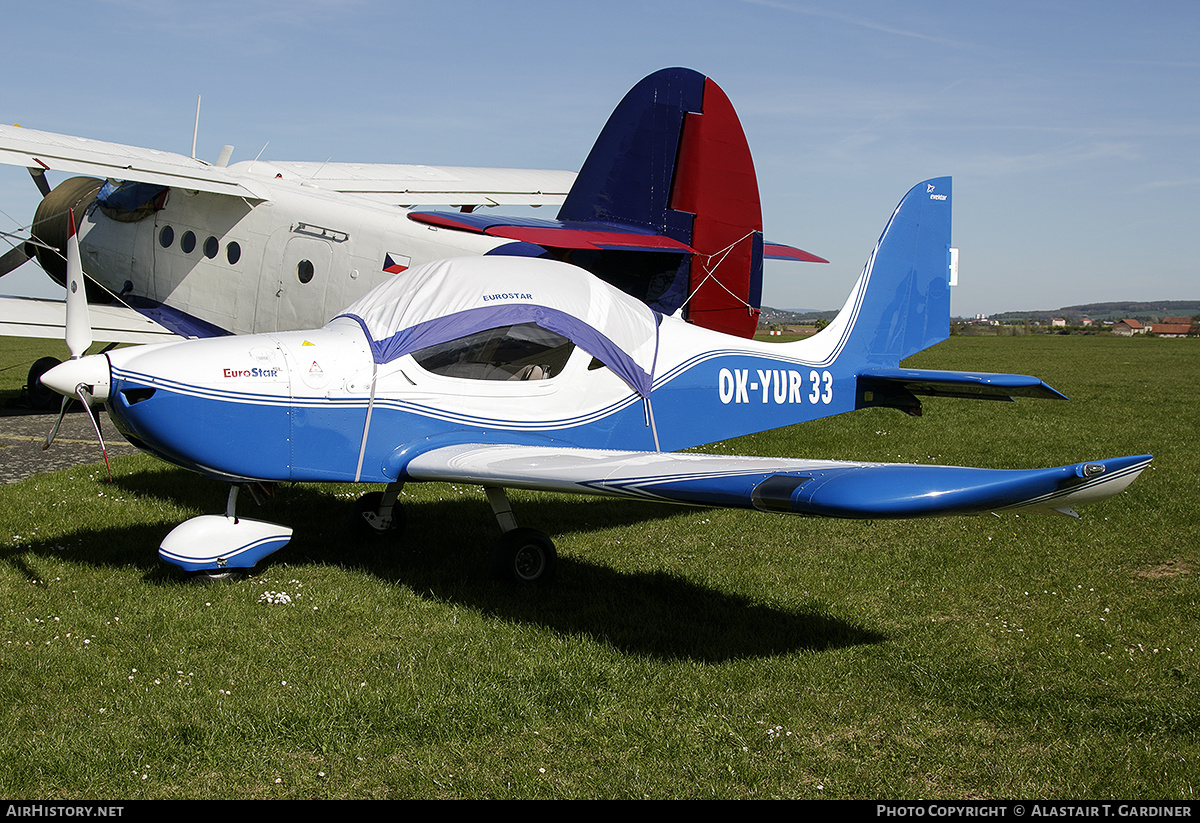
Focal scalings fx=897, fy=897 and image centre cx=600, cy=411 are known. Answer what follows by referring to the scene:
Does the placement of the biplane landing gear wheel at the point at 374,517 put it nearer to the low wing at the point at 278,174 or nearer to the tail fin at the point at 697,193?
the tail fin at the point at 697,193

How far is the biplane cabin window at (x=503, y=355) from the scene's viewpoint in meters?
6.41

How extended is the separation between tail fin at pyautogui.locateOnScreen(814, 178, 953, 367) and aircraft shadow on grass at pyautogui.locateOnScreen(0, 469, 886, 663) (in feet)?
8.23

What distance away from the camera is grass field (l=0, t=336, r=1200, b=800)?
150 inches

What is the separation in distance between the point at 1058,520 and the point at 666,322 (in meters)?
3.98

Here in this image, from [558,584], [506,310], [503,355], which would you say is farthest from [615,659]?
[506,310]

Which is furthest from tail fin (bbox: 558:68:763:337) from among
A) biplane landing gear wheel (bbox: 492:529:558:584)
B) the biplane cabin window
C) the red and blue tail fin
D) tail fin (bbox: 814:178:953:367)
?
biplane landing gear wheel (bbox: 492:529:558:584)

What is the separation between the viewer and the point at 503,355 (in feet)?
21.6

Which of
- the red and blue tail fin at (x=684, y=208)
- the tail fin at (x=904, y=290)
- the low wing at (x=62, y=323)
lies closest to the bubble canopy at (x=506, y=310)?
the tail fin at (x=904, y=290)

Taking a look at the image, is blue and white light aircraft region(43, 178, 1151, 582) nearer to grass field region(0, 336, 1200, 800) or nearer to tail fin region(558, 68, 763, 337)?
grass field region(0, 336, 1200, 800)

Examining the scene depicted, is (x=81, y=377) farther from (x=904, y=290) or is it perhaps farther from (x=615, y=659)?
(x=904, y=290)

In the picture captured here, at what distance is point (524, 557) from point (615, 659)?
1522 millimetres

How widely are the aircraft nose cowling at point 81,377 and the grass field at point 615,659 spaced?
1353mm

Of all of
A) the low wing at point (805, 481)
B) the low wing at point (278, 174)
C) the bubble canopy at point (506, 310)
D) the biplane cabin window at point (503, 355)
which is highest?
the low wing at point (278, 174)

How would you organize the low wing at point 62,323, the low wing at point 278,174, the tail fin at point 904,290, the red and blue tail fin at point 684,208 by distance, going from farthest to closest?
1. the low wing at point 62,323
2. the low wing at point 278,174
3. the red and blue tail fin at point 684,208
4. the tail fin at point 904,290
